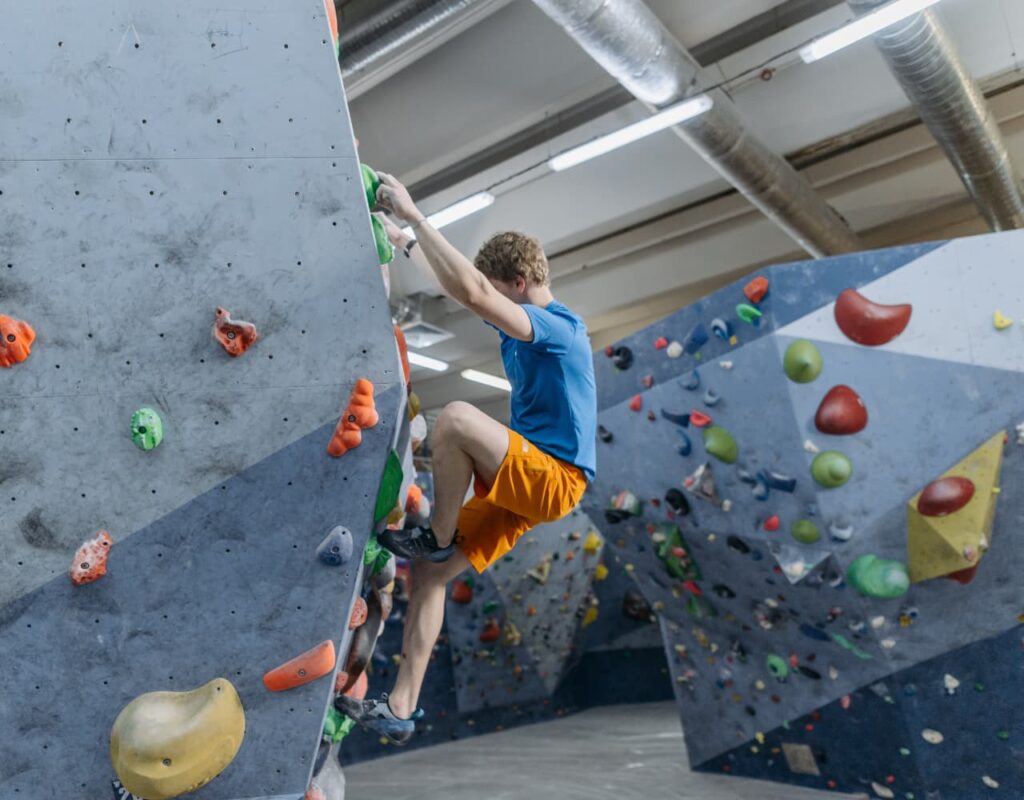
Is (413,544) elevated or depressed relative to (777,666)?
elevated

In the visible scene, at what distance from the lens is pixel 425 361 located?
36.5 feet

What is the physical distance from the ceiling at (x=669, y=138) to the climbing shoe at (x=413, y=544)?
13.8 feet

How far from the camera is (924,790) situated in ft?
14.0

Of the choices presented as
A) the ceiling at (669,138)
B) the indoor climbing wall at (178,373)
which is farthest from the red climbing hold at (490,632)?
the indoor climbing wall at (178,373)

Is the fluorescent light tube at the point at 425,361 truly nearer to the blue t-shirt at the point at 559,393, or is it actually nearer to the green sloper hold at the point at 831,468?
the green sloper hold at the point at 831,468

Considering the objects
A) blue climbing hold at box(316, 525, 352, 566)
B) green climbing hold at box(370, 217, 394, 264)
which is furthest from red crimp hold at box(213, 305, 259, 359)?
blue climbing hold at box(316, 525, 352, 566)

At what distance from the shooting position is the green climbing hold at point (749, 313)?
3.95 meters

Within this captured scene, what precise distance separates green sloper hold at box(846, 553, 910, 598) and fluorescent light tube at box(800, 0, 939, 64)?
8.75 feet

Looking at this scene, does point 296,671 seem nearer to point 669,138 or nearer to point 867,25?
point 867,25

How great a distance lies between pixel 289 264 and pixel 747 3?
4534 mm

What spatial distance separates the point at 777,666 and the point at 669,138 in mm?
4263

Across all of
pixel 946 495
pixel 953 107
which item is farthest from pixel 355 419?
pixel 953 107

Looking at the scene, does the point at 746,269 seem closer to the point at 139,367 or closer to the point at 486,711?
the point at 486,711

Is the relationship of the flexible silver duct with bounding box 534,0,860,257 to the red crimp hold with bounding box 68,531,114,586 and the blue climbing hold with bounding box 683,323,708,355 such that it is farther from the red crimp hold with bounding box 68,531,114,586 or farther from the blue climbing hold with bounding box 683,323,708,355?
the red crimp hold with bounding box 68,531,114,586
